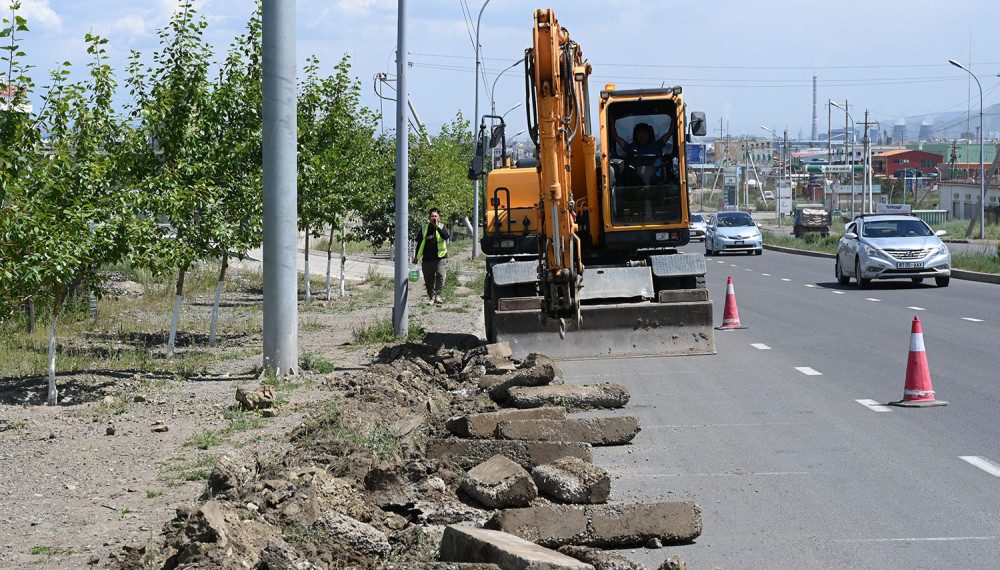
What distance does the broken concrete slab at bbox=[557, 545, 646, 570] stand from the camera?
5.66m

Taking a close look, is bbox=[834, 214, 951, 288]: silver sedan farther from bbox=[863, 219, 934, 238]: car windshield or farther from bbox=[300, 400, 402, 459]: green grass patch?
bbox=[300, 400, 402, 459]: green grass patch

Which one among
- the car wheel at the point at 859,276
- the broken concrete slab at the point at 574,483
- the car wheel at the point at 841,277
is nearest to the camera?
the broken concrete slab at the point at 574,483

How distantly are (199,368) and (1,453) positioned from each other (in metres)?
5.64

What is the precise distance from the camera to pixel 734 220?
175ft

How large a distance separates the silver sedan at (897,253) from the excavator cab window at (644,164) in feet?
41.5

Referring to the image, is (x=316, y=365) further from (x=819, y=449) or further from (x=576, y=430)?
(x=819, y=449)

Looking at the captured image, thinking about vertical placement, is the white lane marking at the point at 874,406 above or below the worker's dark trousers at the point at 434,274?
below

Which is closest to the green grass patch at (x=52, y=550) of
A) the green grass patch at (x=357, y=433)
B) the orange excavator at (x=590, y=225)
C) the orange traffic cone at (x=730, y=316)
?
the green grass patch at (x=357, y=433)

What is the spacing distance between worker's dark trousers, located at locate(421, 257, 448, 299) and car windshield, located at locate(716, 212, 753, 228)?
28050 millimetres

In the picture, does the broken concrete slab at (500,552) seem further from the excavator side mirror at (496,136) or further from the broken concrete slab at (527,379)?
the excavator side mirror at (496,136)

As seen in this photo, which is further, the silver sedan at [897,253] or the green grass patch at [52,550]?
the silver sedan at [897,253]

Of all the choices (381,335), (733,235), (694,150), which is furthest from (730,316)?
(694,150)

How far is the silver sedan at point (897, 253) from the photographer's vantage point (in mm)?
28391

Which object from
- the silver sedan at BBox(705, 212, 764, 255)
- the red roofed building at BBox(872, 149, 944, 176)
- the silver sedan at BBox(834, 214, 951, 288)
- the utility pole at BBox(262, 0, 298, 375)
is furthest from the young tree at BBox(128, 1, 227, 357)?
the red roofed building at BBox(872, 149, 944, 176)
